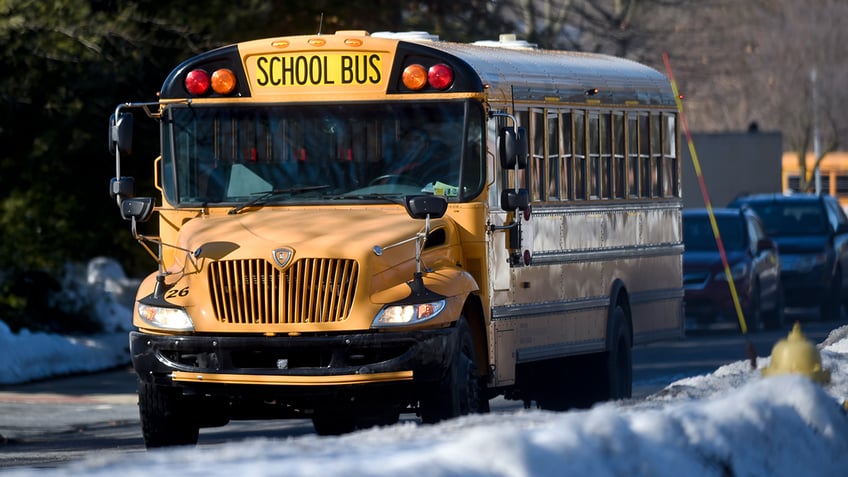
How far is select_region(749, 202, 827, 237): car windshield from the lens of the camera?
2722 cm

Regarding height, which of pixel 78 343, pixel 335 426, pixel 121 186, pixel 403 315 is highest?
pixel 121 186

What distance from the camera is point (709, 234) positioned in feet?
80.4

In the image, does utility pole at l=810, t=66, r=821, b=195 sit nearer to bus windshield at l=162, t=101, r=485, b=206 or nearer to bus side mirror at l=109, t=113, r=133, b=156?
bus windshield at l=162, t=101, r=485, b=206

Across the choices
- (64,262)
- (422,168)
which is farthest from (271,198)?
(64,262)

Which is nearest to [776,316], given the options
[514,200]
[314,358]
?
[514,200]

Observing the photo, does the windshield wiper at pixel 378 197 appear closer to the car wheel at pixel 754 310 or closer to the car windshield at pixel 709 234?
the car wheel at pixel 754 310

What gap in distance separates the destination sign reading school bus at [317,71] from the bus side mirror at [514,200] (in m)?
0.98

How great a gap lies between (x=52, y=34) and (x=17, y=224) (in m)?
2.89

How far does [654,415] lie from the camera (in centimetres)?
692

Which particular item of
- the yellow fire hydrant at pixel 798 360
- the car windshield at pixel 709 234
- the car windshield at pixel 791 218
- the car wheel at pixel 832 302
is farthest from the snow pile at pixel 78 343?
the yellow fire hydrant at pixel 798 360

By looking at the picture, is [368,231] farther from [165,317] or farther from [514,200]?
[165,317]

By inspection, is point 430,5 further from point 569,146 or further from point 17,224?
point 569,146

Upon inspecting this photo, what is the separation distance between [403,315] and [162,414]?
1560 mm

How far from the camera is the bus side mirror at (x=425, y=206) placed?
10516 millimetres
